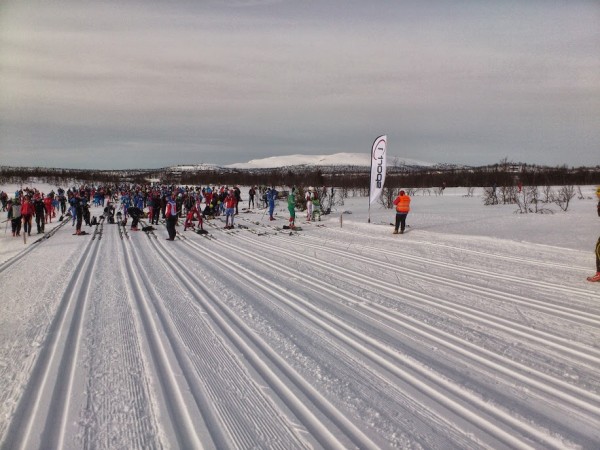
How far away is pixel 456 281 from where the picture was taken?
24.3ft

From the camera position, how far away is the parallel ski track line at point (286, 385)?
9.57 ft

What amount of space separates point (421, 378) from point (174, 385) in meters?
2.26

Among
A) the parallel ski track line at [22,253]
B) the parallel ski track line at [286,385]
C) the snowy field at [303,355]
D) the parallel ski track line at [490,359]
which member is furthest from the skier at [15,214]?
the parallel ski track line at [490,359]

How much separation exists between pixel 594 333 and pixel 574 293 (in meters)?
1.96

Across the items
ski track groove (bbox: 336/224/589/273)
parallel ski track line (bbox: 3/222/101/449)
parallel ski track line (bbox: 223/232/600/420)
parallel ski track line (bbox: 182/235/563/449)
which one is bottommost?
parallel ski track line (bbox: 3/222/101/449)

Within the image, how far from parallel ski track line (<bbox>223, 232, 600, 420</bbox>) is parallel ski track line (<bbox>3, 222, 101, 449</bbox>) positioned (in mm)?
3595

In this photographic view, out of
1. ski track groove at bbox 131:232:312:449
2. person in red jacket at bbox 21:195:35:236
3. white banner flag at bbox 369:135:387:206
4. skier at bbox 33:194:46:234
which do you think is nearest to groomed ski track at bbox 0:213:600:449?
ski track groove at bbox 131:232:312:449

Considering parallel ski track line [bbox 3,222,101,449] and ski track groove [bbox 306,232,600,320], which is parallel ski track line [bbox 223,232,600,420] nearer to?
ski track groove [bbox 306,232,600,320]

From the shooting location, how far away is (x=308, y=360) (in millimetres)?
4156

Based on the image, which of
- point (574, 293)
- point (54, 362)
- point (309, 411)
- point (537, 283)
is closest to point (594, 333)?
point (574, 293)

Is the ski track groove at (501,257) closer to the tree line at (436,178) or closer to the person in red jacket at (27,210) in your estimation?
the person in red jacket at (27,210)

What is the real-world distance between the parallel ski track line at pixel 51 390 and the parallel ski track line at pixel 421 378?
2.77 meters

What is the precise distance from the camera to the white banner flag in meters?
16.0

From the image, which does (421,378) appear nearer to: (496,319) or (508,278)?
(496,319)
